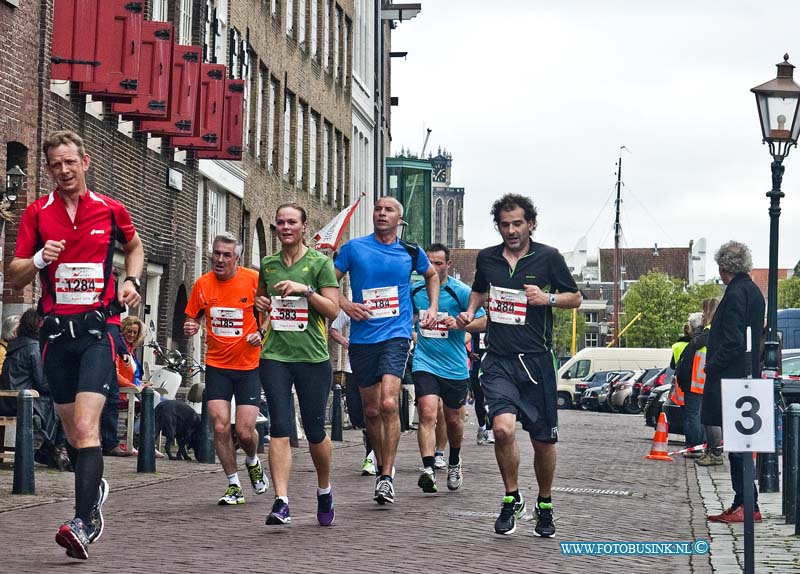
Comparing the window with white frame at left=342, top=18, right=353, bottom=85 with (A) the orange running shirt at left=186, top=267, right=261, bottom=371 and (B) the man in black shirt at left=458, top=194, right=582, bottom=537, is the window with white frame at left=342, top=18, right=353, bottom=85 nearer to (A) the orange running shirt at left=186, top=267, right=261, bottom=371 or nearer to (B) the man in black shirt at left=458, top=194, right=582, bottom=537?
(A) the orange running shirt at left=186, top=267, right=261, bottom=371

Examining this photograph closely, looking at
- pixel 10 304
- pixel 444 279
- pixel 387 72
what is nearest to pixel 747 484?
pixel 444 279

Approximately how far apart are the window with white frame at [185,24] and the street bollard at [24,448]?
49.8 ft

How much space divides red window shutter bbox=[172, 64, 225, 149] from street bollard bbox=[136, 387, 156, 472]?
10.7 meters

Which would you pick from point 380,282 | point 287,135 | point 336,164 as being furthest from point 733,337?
point 336,164

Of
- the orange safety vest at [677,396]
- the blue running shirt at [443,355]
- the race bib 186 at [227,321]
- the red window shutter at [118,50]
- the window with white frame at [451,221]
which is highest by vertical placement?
the window with white frame at [451,221]

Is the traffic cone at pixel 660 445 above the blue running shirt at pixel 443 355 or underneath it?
underneath

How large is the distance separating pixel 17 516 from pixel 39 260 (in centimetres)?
298

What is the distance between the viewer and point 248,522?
10.0m

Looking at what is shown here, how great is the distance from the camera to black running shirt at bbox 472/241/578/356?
31.6 feet

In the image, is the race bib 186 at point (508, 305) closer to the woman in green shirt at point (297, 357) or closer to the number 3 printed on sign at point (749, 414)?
the woman in green shirt at point (297, 357)

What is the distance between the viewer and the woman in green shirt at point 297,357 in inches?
379

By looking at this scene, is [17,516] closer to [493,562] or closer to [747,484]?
[493,562]
